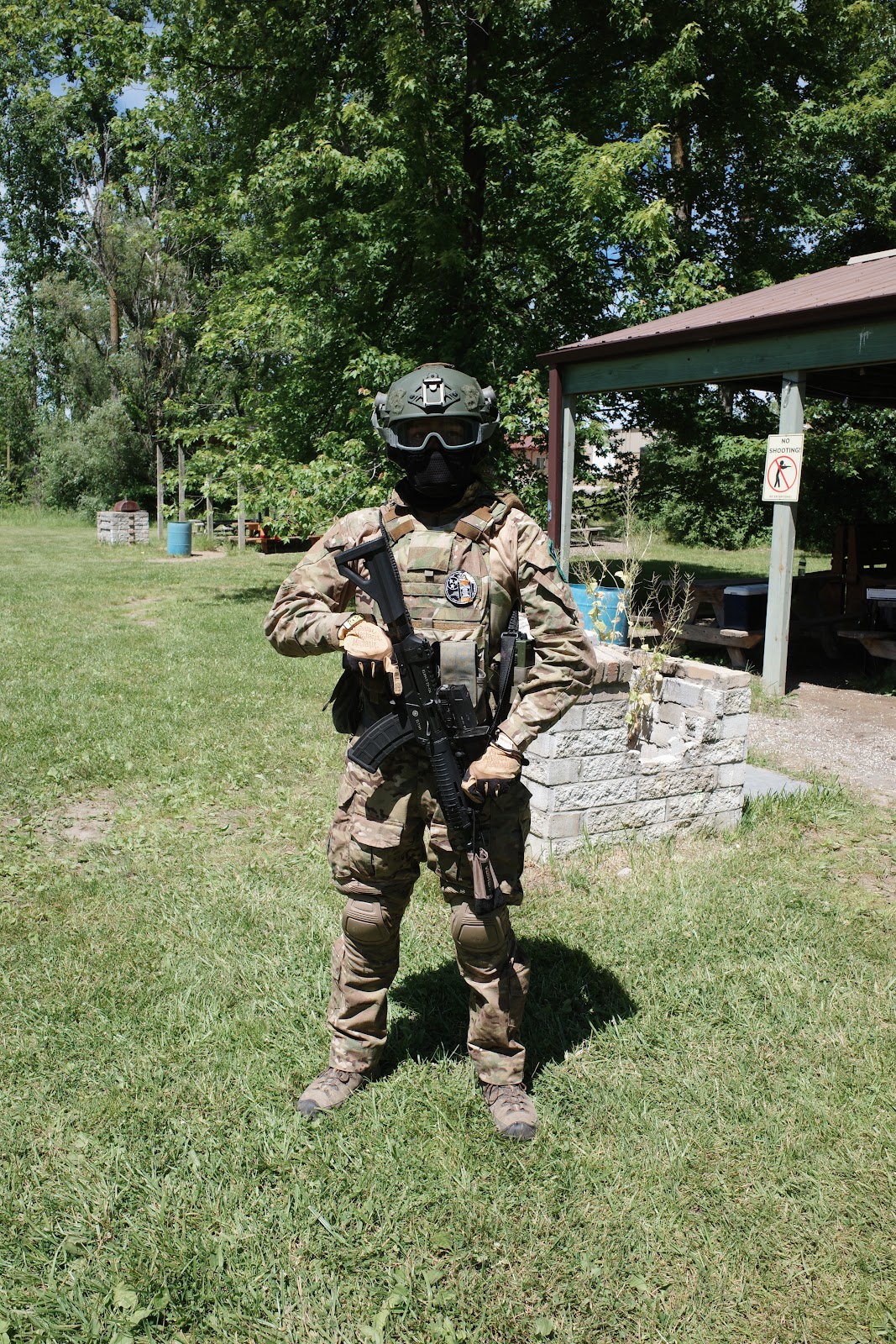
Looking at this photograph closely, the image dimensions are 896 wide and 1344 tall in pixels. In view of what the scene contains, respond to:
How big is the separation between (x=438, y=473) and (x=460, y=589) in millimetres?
344

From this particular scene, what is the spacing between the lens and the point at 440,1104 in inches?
122

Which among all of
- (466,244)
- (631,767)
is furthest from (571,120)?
(631,767)

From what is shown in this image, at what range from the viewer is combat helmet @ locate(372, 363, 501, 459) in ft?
9.29

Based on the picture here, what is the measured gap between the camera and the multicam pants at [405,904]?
2.98m

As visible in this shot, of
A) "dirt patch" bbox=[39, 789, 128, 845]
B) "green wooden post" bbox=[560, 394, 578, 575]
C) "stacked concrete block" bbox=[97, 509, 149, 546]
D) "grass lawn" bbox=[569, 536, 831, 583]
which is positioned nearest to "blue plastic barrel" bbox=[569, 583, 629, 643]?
"dirt patch" bbox=[39, 789, 128, 845]

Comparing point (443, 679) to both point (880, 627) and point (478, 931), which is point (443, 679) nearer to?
point (478, 931)

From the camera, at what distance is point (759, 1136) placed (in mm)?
2982

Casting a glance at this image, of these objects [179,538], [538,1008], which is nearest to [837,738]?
[538,1008]

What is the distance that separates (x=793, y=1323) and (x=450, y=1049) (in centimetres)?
135

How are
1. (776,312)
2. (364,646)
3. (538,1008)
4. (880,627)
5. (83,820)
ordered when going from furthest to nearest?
(880,627), (776,312), (83,820), (538,1008), (364,646)

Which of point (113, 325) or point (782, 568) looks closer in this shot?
point (782, 568)

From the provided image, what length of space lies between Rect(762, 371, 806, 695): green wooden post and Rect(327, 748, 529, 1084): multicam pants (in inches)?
247

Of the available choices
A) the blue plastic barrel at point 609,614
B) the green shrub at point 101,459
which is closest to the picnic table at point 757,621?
the blue plastic barrel at point 609,614

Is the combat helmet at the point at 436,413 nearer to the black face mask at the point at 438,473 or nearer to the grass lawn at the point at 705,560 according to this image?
the black face mask at the point at 438,473
